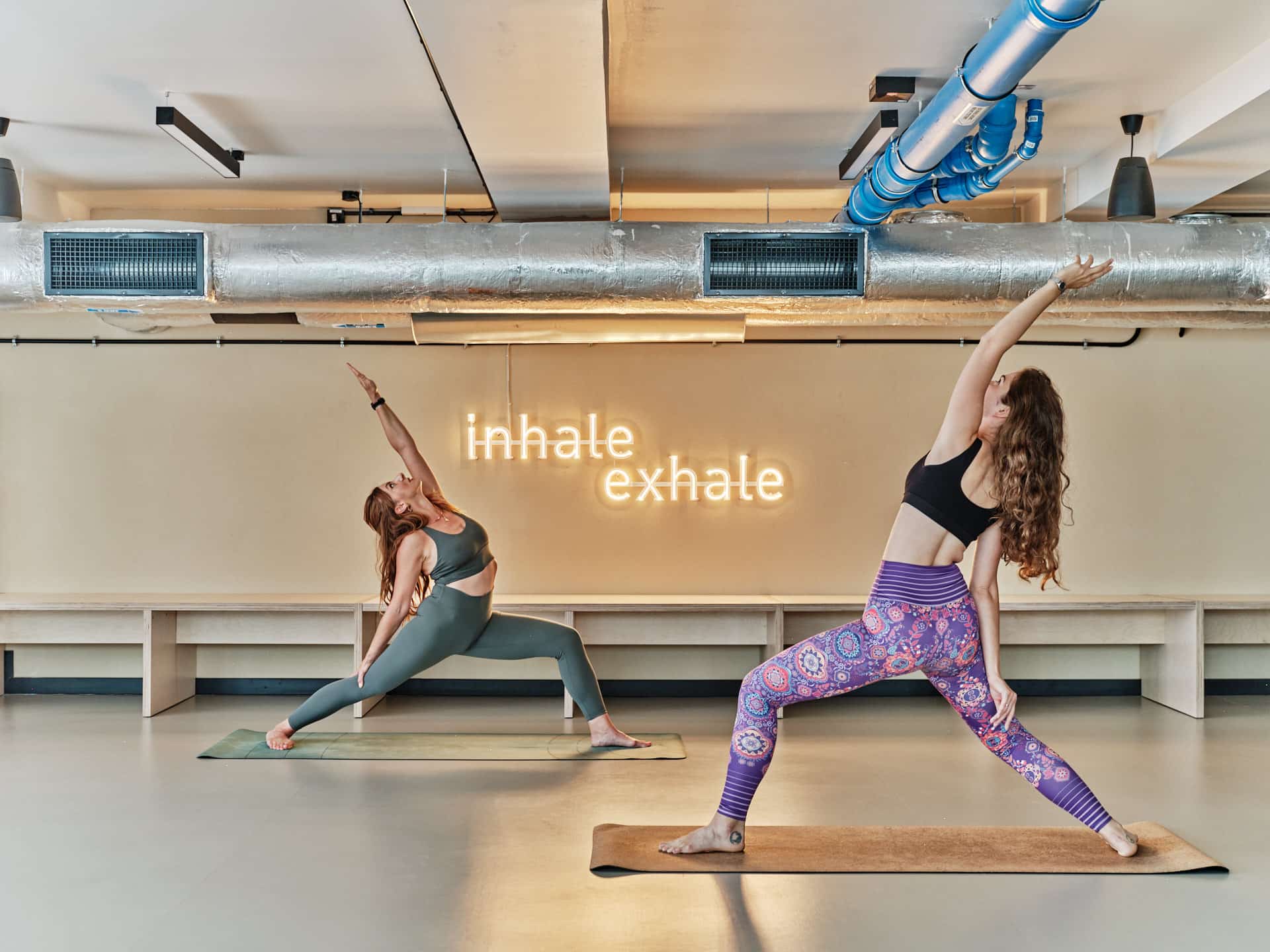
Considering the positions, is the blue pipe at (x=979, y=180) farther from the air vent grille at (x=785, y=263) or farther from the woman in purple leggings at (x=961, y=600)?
the woman in purple leggings at (x=961, y=600)

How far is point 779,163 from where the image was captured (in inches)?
203

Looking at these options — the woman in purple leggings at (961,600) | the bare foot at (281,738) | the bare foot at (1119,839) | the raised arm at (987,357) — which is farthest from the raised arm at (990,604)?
the bare foot at (281,738)

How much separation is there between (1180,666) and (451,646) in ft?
13.0

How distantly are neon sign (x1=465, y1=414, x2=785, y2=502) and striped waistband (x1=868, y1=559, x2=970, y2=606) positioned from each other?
120 inches

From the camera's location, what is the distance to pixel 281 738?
15.7 ft

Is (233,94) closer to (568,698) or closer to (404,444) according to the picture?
(404,444)

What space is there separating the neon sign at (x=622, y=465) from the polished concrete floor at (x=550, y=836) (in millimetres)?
1356

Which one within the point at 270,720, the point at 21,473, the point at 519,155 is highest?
the point at 519,155

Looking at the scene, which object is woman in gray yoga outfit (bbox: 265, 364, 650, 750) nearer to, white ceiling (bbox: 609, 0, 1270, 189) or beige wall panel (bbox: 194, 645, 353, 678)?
beige wall panel (bbox: 194, 645, 353, 678)

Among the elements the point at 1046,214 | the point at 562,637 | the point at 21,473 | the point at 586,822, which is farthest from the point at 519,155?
the point at 21,473

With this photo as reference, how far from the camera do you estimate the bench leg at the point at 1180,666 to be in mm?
5633

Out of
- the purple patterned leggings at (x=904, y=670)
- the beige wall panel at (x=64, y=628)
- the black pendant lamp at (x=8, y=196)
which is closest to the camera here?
the purple patterned leggings at (x=904, y=670)

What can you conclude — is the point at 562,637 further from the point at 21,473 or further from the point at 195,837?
the point at 21,473

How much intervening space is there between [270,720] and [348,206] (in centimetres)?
283
